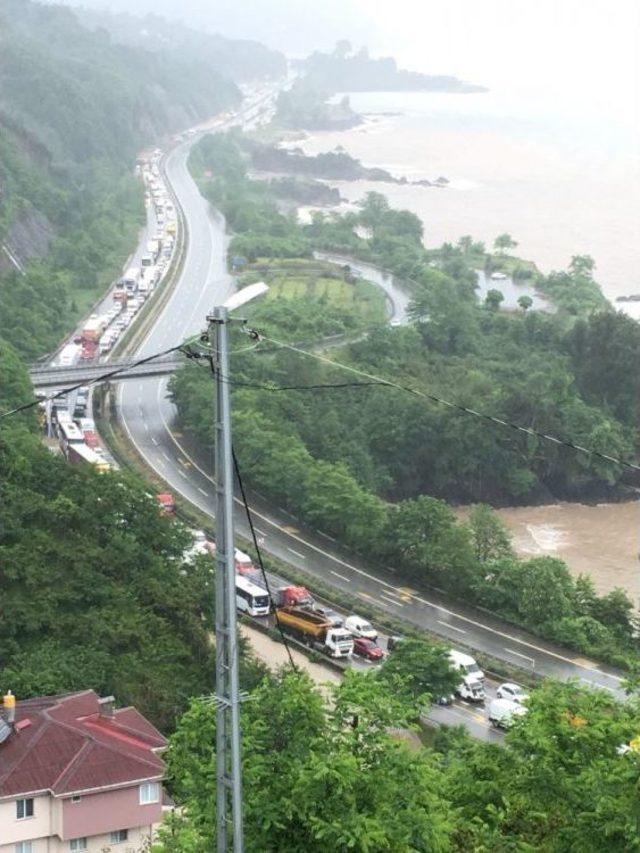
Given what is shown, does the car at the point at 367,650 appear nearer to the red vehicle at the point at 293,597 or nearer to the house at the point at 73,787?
the red vehicle at the point at 293,597

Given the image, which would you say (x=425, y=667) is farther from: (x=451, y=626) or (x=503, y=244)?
(x=503, y=244)

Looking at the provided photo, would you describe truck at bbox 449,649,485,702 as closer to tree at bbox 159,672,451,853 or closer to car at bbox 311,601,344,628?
car at bbox 311,601,344,628

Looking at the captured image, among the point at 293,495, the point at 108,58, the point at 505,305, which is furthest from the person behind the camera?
the point at 108,58

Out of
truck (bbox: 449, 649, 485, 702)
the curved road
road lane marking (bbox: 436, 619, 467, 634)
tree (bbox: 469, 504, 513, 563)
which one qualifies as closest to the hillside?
the curved road

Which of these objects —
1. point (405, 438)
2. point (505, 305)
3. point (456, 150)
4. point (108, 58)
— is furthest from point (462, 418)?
point (108, 58)

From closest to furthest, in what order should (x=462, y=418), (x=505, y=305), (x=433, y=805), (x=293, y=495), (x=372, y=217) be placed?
(x=433, y=805)
(x=293, y=495)
(x=462, y=418)
(x=505, y=305)
(x=372, y=217)

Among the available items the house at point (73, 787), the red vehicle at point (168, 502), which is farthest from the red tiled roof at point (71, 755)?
the red vehicle at point (168, 502)

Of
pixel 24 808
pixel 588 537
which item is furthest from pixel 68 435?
pixel 24 808

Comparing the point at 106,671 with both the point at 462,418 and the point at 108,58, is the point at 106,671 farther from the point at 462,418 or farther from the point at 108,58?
the point at 108,58
